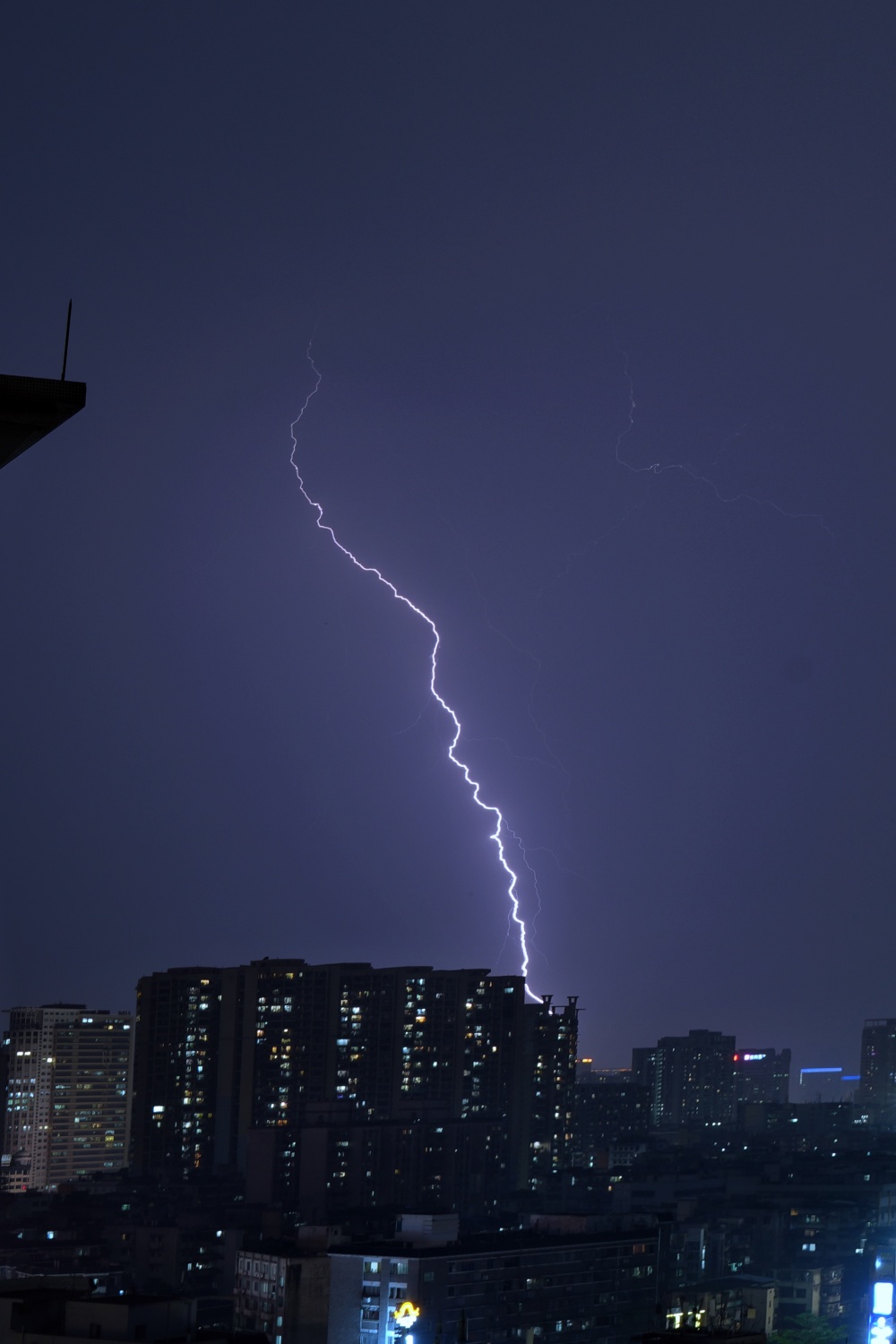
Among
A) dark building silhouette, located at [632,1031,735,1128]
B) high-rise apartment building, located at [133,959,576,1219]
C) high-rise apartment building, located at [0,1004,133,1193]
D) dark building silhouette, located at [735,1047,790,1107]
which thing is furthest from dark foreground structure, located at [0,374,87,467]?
dark building silhouette, located at [735,1047,790,1107]

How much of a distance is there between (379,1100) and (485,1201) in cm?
561

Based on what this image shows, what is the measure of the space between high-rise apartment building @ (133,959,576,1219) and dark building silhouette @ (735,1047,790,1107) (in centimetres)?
2340

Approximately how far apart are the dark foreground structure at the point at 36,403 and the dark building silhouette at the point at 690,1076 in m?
56.1

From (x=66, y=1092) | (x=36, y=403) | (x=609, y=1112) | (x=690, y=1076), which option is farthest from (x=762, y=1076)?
(x=36, y=403)

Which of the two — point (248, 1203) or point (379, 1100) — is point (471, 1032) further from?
point (248, 1203)

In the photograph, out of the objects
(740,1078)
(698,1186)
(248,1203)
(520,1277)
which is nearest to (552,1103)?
(698,1186)

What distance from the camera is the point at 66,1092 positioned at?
41.7m

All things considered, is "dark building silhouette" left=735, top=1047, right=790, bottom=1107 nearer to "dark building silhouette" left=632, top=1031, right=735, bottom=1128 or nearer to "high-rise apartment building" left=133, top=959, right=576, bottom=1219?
"dark building silhouette" left=632, top=1031, right=735, bottom=1128

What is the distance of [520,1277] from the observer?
17188 mm

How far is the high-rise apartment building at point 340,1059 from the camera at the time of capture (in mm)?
34188

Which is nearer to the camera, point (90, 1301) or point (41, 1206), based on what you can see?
point (90, 1301)

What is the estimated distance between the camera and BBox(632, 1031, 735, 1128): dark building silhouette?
5762 cm

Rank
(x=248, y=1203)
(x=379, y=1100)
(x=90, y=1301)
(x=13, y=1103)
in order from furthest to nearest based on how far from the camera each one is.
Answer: (x=13, y=1103), (x=379, y=1100), (x=248, y=1203), (x=90, y=1301)

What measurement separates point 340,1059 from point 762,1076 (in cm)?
2982
